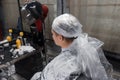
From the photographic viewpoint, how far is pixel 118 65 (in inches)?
84.1

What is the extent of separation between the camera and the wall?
198 cm

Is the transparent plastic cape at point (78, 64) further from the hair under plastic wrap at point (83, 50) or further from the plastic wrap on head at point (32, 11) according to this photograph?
the plastic wrap on head at point (32, 11)

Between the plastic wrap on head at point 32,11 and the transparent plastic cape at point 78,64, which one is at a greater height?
the plastic wrap on head at point 32,11

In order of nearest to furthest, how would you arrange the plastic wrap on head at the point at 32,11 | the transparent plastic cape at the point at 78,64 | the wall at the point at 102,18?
1. the transparent plastic cape at the point at 78,64
2. the plastic wrap on head at the point at 32,11
3. the wall at the point at 102,18

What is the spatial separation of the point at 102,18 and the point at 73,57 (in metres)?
1.27

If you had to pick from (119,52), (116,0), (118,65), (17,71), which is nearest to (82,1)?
(116,0)

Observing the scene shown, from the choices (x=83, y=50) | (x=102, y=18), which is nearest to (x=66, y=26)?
(x=83, y=50)

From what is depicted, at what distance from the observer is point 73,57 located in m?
0.97

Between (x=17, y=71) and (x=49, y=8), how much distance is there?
108 centimetres

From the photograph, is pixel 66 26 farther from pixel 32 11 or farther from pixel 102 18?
pixel 102 18

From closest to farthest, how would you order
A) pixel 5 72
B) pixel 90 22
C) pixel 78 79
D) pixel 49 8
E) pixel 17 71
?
pixel 78 79
pixel 5 72
pixel 17 71
pixel 90 22
pixel 49 8

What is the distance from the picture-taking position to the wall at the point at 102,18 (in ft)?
6.49

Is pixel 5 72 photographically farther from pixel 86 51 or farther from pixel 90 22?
pixel 90 22

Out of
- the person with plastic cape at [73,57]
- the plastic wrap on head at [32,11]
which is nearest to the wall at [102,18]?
the plastic wrap on head at [32,11]
